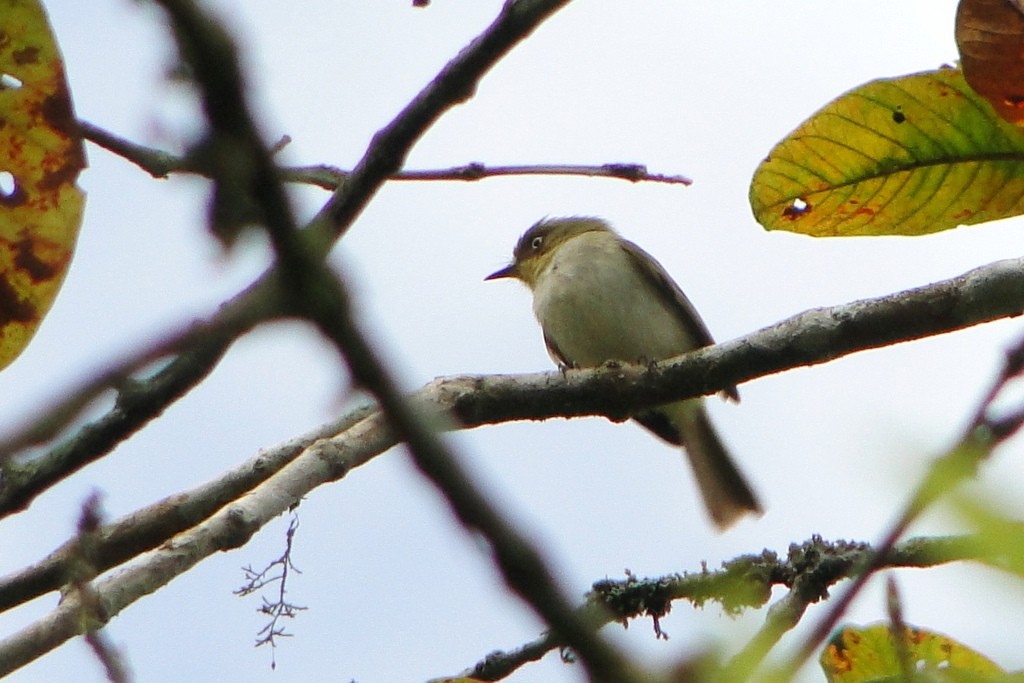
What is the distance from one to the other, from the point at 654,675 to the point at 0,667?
9.04 feet

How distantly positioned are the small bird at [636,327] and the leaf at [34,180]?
18.1 ft

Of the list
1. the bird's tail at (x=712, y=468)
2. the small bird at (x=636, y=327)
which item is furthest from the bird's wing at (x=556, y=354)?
the bird's tail at (x=712, y=468)

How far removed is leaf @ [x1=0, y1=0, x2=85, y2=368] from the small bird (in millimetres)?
5512

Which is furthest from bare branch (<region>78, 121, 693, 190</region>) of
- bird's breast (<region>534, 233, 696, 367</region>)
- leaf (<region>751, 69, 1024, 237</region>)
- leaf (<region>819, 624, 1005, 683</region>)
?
bird's breast (<region>534, 233, 696, 367</region>)

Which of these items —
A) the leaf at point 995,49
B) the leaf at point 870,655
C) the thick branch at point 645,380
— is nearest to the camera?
the leaf at point 870,655

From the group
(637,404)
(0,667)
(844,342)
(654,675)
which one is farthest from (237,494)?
(654,675)

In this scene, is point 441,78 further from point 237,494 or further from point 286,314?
point 237,494

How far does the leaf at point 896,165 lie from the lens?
3.39 meters

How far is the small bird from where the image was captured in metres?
7.99

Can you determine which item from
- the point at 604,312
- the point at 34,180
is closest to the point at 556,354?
the point at 604,312

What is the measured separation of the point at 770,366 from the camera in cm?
417

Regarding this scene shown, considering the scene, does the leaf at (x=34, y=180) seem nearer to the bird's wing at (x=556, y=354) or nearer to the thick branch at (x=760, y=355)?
the thick branch at (x=760, y=355)

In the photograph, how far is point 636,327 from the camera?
798 centimetres

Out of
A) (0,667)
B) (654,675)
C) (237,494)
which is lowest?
(654,675)
